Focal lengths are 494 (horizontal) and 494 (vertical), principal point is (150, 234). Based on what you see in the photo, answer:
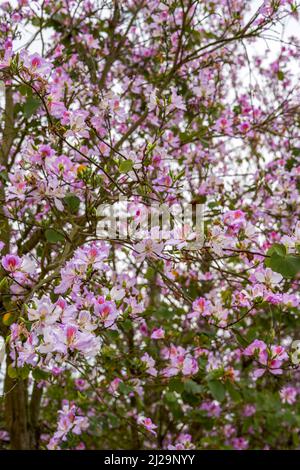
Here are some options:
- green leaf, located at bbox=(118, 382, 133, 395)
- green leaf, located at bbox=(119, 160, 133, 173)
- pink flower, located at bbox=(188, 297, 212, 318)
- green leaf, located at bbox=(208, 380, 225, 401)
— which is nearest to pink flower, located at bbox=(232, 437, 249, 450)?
green leaf, located at bbox=(118, 382, 133, 395)

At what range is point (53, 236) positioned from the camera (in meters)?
2.08

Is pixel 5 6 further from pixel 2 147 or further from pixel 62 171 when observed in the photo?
pixel 62 171

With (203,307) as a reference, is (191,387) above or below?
below

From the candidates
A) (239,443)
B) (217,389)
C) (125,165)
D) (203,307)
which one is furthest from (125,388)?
(239,443)

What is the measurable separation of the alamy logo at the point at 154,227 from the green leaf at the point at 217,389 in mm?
689

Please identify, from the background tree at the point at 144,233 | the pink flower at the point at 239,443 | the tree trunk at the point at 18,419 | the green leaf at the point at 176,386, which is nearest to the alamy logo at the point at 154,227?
the background tree at the point at 144,233

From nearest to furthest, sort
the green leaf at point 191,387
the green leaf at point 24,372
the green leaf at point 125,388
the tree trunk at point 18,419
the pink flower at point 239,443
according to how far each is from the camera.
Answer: the green leaf at point 24,372 → the green leaf at point 191,387 → the green leaf at point 125,388 → the tree trunk at point 18,419 → the pink flower at point 239,443

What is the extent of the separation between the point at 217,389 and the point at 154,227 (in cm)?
86

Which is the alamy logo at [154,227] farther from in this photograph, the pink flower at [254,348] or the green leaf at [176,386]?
the green leaf at [176,386]

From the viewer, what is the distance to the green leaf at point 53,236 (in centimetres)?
205

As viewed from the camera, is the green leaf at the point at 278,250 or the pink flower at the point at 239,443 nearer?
the green leaf at the point at 278,250

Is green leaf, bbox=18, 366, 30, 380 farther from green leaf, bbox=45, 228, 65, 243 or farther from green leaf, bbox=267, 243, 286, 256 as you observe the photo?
green leaf, bbox=267, 243, 286, 256

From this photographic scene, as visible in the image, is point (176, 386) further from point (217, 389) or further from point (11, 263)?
point (11, 263)
